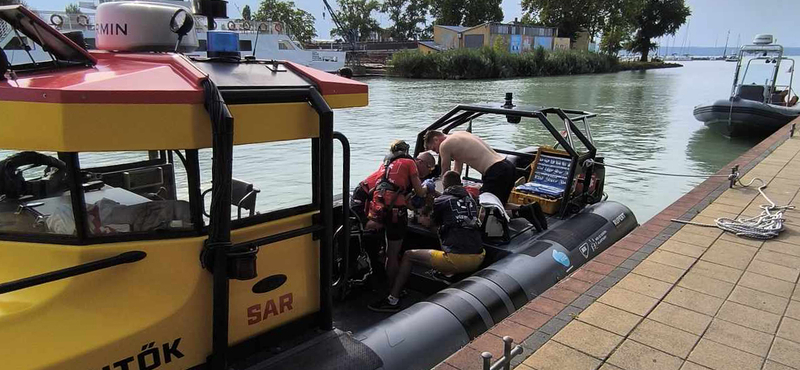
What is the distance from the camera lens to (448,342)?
368 centimetres

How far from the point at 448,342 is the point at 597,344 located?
3.17ft

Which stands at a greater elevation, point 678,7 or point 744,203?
point 678,7

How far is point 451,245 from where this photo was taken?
4.61m

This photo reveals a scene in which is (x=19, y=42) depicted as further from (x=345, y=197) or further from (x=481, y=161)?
(x=481, y=161)

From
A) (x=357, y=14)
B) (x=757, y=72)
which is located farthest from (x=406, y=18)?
(x=757, y=72)

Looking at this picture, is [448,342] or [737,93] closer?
[448,342]

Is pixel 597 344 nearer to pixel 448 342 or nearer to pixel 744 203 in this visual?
pixel 448 342

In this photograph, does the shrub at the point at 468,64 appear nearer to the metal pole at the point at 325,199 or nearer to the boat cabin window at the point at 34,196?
the metal pole at the point at 325,199

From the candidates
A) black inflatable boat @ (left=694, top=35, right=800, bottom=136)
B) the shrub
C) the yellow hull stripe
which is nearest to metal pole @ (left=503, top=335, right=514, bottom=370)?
the yellow hull stripe

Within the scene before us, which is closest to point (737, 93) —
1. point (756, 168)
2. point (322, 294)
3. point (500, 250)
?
point (756, 168)

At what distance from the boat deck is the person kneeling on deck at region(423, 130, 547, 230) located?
1.31 meters

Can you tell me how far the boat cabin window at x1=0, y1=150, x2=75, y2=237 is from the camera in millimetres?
2412

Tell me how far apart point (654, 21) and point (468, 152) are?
301 ft

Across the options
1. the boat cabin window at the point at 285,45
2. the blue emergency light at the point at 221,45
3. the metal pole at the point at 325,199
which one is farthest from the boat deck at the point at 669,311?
the boat cabin window at the point at 285,45
